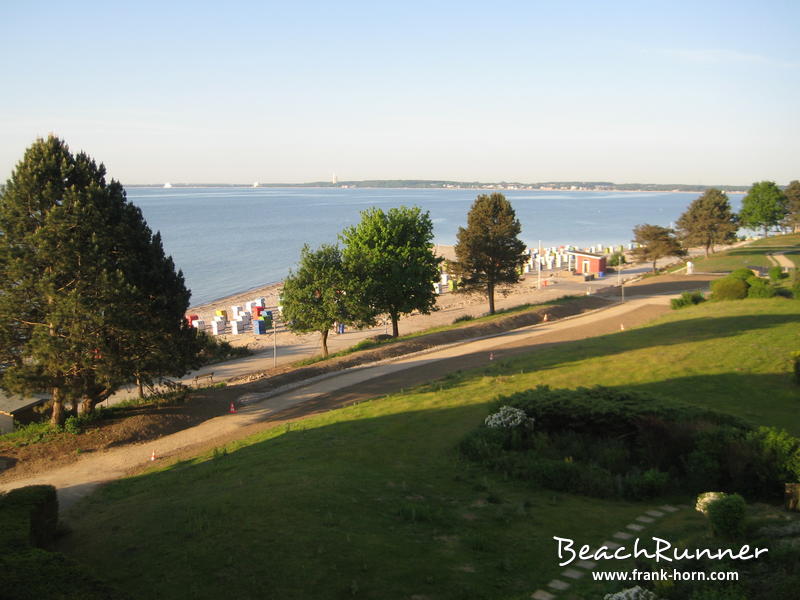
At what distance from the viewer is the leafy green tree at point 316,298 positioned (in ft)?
91.1

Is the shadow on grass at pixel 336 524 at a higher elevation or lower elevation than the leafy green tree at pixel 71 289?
lower

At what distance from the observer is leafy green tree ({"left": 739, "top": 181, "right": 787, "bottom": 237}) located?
80125 millimetres

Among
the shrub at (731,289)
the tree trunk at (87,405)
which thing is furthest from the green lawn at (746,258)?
the tree trunk at (87,405)

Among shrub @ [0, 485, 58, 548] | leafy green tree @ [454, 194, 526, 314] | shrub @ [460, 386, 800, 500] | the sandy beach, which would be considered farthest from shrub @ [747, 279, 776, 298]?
shrub @ [0, 485, 58, 548]

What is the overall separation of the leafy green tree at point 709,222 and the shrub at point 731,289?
29.3 meters

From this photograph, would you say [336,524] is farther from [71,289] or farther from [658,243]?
[658,243]

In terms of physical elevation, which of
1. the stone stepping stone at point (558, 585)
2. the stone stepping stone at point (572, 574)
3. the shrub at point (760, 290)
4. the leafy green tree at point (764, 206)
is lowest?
the stone stepping stone at point (572, 574)

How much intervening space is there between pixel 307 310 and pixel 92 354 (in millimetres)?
11851

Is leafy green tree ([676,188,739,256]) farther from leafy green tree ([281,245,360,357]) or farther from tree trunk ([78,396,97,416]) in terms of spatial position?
tree trunk ([78,396,97,416])

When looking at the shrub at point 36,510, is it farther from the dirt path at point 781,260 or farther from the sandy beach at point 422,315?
the dirt path at point 781,260

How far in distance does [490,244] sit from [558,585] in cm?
3327

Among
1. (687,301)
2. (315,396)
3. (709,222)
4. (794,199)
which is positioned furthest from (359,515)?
(794,199)

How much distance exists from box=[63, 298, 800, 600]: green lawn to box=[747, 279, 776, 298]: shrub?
1909 centimetres

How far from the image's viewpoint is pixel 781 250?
67062 mm
